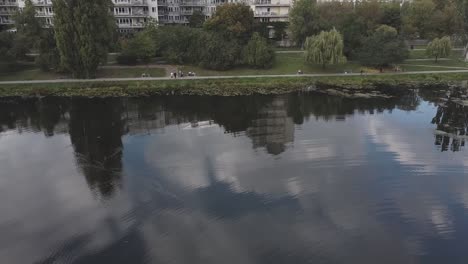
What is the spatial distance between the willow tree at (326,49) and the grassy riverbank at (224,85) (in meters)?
3.15

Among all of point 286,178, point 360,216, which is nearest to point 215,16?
point 286,178

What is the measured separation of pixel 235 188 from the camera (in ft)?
82.3

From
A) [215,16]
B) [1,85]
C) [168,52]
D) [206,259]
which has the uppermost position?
[215,16]

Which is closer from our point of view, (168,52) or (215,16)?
(168,52)

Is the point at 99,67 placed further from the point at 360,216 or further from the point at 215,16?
the point at 360,216

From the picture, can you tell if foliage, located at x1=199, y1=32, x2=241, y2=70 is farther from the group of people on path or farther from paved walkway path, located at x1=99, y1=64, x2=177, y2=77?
paved walkway path, located at x1=99, y1=64, x2=177, y2=77

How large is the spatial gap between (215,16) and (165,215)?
52.3 meters

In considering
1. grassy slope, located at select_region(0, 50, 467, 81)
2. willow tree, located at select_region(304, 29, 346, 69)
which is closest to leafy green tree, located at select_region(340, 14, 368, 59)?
grassy slope, located at select_region(0, 50, 467, 81)

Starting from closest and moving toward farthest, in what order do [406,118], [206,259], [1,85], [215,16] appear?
[206,259]
[406,118]
[1,85]
[215,16]

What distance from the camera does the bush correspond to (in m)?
63.2

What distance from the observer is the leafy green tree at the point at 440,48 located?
64.8 metres

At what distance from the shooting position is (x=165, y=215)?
22.1 meters

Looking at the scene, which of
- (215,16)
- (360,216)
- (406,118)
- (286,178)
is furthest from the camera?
(215,16)

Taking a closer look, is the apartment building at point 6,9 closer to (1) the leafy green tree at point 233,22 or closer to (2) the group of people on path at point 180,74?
(1) the leafy green tree at point 233,22
